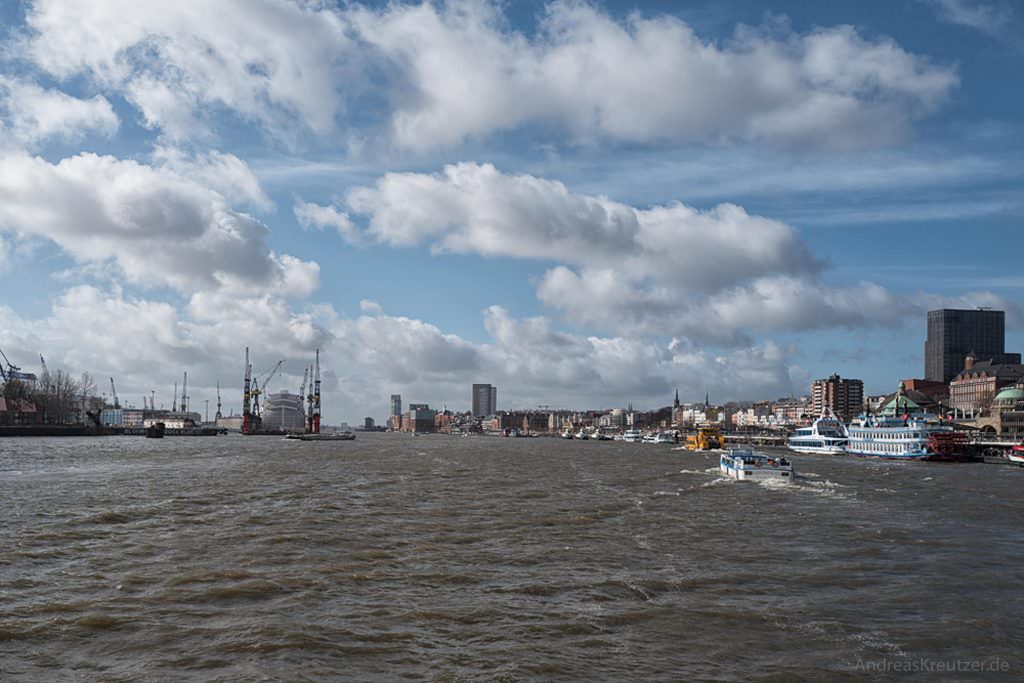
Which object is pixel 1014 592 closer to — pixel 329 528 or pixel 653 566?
pixel 653 566

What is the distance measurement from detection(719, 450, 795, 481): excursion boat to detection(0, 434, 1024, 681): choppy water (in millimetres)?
21955

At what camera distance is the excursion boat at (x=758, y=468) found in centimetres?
6825

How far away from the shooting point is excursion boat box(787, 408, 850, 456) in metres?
147

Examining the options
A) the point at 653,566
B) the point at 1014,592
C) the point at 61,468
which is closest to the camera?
the point at 1014,592

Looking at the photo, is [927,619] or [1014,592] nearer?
[927,619]

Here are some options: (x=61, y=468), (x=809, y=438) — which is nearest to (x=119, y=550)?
(x=61, y=468)

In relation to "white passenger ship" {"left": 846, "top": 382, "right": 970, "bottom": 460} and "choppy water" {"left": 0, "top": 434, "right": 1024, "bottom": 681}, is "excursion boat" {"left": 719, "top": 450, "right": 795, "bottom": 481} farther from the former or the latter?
"white passenger ship" {"left": 846, "top": 382, "right": 970, "bottom": 460}

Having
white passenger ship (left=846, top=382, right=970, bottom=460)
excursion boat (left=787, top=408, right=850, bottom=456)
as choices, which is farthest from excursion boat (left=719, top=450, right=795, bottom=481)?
excursion boat (left=787, top=408, right=850, bottom=456)

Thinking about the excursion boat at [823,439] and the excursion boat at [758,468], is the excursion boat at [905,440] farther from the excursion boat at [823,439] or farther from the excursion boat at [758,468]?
the excursion boat at [758,468]

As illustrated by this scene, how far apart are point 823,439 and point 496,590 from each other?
141132 mm

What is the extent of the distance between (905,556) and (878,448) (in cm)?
11041

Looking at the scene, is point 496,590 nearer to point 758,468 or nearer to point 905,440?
point 758,468

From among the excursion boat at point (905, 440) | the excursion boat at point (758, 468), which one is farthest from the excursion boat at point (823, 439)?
the excursion boat at point (758, 468)

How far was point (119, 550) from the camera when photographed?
90.9 ft
